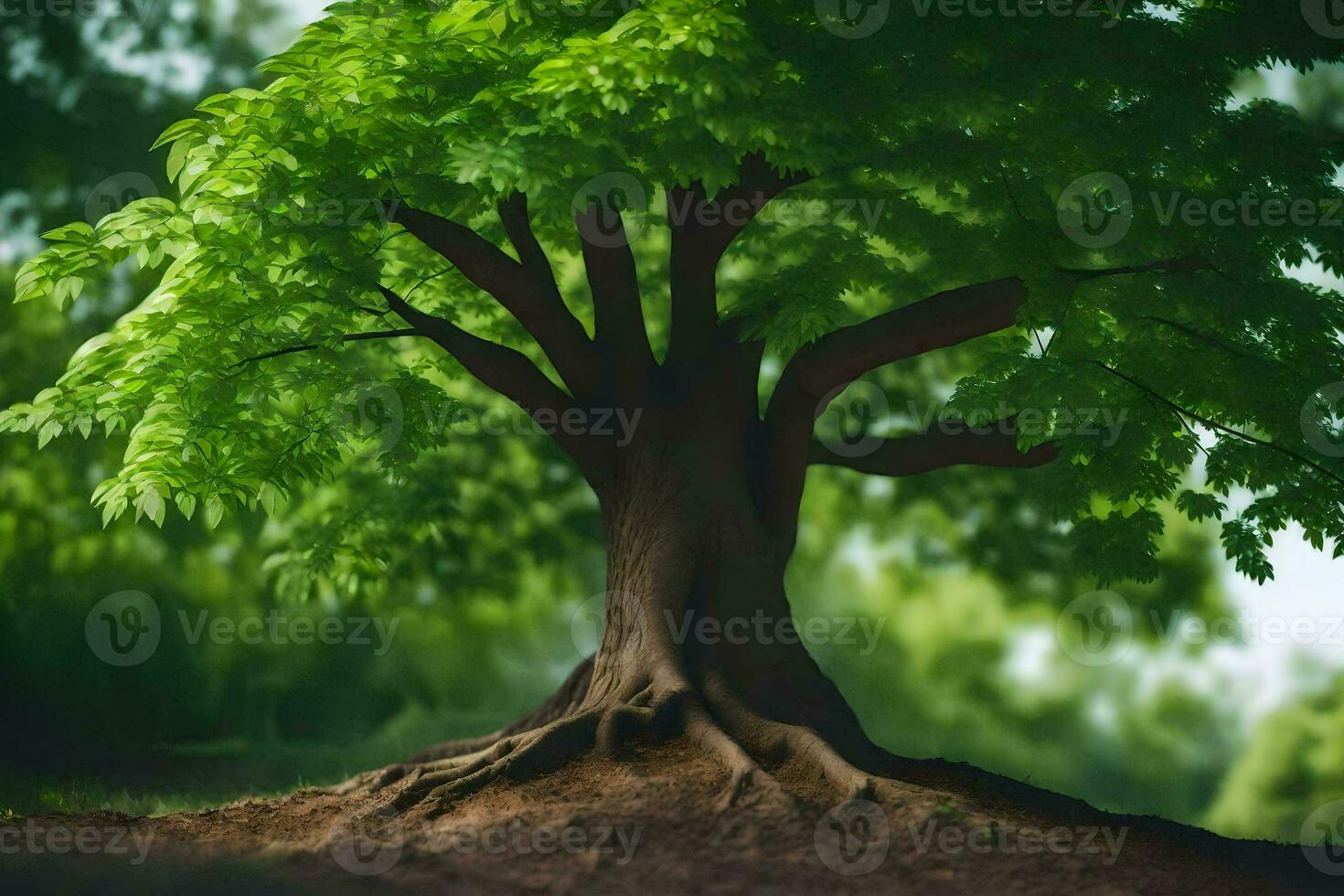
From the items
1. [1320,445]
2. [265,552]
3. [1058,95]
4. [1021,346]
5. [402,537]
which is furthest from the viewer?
[265,552]

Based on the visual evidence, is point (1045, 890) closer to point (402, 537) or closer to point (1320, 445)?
point (1320, 445)

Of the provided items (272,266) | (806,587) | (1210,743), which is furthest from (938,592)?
(272,266)

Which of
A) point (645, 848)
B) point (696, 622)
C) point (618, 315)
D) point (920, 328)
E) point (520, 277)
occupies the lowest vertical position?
point (645, 848)

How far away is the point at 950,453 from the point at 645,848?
559 cm

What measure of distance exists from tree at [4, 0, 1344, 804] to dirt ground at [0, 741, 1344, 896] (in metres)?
0.40

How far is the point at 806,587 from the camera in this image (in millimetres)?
16578

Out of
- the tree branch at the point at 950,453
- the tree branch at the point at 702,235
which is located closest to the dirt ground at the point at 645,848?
the tree branch at the point at 950,453

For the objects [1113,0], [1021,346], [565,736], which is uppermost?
[1113,0]

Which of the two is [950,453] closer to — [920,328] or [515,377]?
[920,328]

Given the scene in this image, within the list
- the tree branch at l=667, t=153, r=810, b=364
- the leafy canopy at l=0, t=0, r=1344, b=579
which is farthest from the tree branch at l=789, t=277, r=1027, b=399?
the tree branch at l=667, t=153, r=810, b=364

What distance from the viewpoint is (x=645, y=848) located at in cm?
750

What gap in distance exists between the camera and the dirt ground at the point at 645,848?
7188 mm

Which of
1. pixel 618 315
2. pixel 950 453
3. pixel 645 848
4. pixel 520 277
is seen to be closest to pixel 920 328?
pixel 950 453

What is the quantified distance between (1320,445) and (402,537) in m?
9.56
